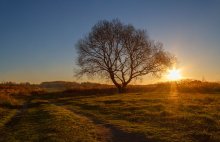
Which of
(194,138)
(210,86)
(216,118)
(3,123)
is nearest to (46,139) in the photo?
(194,138)

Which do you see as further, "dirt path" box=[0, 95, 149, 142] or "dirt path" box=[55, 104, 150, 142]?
"dirt path" box=[0, 95, 149, 142]

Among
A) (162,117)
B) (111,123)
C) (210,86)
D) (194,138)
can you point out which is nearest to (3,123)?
(111,123)

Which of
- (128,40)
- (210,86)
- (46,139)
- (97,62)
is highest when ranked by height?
(128,40)

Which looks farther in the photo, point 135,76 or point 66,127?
point 135,76

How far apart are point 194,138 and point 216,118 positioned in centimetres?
598

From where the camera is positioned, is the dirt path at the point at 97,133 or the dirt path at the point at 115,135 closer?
the dirt path at the point at 115,135

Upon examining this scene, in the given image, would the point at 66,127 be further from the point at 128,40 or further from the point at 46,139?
the point at 128,40

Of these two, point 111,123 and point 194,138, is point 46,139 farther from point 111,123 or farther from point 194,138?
point 194,138

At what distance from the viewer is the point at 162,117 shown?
22.6 m

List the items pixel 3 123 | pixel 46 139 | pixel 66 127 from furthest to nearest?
pixel 3 123
pixel 66 127
pixel 46 139

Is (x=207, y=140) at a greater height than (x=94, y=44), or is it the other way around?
(x=94, y=44)

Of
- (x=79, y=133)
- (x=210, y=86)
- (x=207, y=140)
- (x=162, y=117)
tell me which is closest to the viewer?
(x=207, y=140)

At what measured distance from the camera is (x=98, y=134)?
17.4 metres

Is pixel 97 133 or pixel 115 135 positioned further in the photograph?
pixel 97 133
